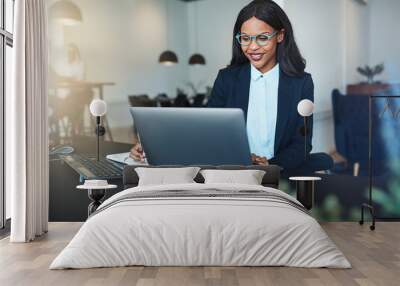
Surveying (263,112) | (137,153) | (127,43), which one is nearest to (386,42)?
(263,112)

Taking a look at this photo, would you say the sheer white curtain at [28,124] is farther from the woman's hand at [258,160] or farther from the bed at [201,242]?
the woman's hand at [258,160]

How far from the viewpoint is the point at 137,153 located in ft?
22.6

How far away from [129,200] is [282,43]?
3030 mm

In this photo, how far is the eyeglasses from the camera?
6887 mm

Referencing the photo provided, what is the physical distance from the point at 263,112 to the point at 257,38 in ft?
2.73

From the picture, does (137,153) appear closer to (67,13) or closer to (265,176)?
(265,176)

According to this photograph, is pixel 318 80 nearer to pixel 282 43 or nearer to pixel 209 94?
pixel 282 43

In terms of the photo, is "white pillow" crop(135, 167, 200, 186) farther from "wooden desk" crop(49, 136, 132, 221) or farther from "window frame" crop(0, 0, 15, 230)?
"window frame" crop(0, 0, 15, 230)

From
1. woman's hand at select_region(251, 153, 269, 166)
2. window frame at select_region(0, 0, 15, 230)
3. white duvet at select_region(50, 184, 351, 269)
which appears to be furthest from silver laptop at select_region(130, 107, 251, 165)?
white duvet at select_region(50, 184, 351, 269)

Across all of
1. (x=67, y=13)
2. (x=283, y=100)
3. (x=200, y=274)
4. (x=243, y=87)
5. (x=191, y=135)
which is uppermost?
(x=67, y=13)

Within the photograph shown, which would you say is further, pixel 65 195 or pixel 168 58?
pixel 65 195

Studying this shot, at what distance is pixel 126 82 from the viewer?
22.9ft

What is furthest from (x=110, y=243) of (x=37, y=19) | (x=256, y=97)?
(x=256, y=97)

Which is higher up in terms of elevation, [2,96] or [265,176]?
[2,96]
